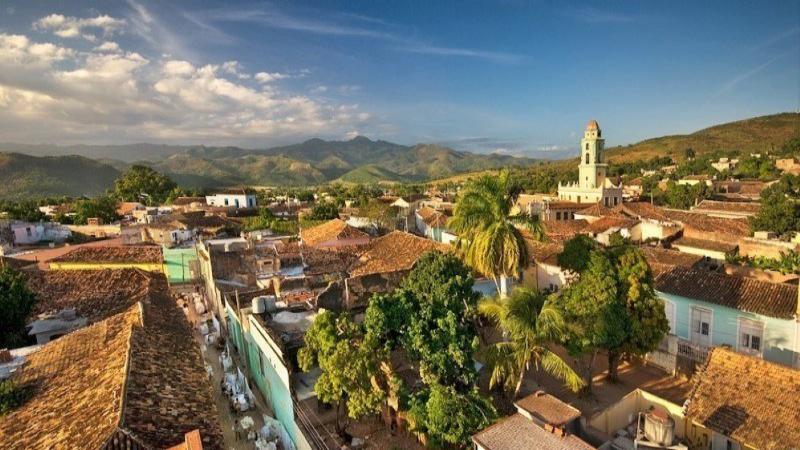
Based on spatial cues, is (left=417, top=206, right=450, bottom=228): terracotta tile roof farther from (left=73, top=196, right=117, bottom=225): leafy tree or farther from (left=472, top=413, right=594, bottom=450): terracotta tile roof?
(left=73, top=196, right=117, bottom=225): leafy tree

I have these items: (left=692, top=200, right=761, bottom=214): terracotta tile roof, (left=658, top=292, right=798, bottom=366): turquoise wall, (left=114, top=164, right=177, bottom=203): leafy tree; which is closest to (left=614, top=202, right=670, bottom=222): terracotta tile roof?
(left=692, top=200, right=761, bottom=214): terracotta tile roof

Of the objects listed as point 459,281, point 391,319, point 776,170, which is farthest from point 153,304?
point 776,170

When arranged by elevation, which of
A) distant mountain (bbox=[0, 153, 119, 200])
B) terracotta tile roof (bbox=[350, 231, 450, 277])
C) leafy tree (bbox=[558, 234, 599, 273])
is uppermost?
distant mountain (bbox=[0, 153, 119, 200])

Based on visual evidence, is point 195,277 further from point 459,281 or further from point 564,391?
point 564,391

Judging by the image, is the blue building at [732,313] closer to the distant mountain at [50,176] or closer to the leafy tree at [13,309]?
the leafy tree at [13,309]

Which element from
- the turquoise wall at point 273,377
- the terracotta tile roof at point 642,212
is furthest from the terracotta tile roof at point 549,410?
the terracotta tile roof at point 642,212

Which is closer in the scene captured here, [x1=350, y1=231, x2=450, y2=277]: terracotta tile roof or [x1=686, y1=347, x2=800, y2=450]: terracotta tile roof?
[x1=686, y1=347, x2=800, y2=450]: terracotta tile roof
